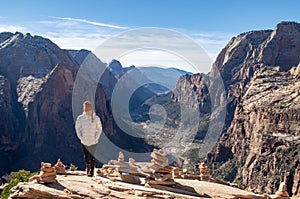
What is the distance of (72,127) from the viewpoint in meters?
151

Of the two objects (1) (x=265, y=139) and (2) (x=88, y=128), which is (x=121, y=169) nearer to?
(2) (x=88, y=128)

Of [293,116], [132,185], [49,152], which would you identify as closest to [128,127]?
[49,152]

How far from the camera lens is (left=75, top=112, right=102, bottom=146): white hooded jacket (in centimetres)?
2522

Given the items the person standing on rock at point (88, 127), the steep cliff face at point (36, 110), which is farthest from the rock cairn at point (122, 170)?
the steep cliff face at point (36, 110)

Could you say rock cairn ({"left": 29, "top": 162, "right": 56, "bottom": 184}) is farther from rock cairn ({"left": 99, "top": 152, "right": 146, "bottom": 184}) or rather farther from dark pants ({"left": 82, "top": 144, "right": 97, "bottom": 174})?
rock cairn ({"left": 99, "top": 152, "right": 146, "bottom": 184})

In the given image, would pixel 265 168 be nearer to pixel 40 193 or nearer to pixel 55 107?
pixel 55 107

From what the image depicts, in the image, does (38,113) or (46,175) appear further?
(38,113)

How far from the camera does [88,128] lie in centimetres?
2538

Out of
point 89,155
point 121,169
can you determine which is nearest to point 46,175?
point 89,155

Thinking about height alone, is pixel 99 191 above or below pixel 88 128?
below

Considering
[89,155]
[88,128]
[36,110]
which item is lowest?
[89,155]

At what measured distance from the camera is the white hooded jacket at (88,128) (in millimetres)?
25219

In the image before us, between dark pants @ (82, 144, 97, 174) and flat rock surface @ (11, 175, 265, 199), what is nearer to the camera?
flat rock surface @ (11, 175, 265, 199)

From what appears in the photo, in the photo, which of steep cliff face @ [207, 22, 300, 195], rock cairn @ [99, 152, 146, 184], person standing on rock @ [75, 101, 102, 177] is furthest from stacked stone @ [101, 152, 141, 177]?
steep cliff face @ [207, 22, 300, 195]
